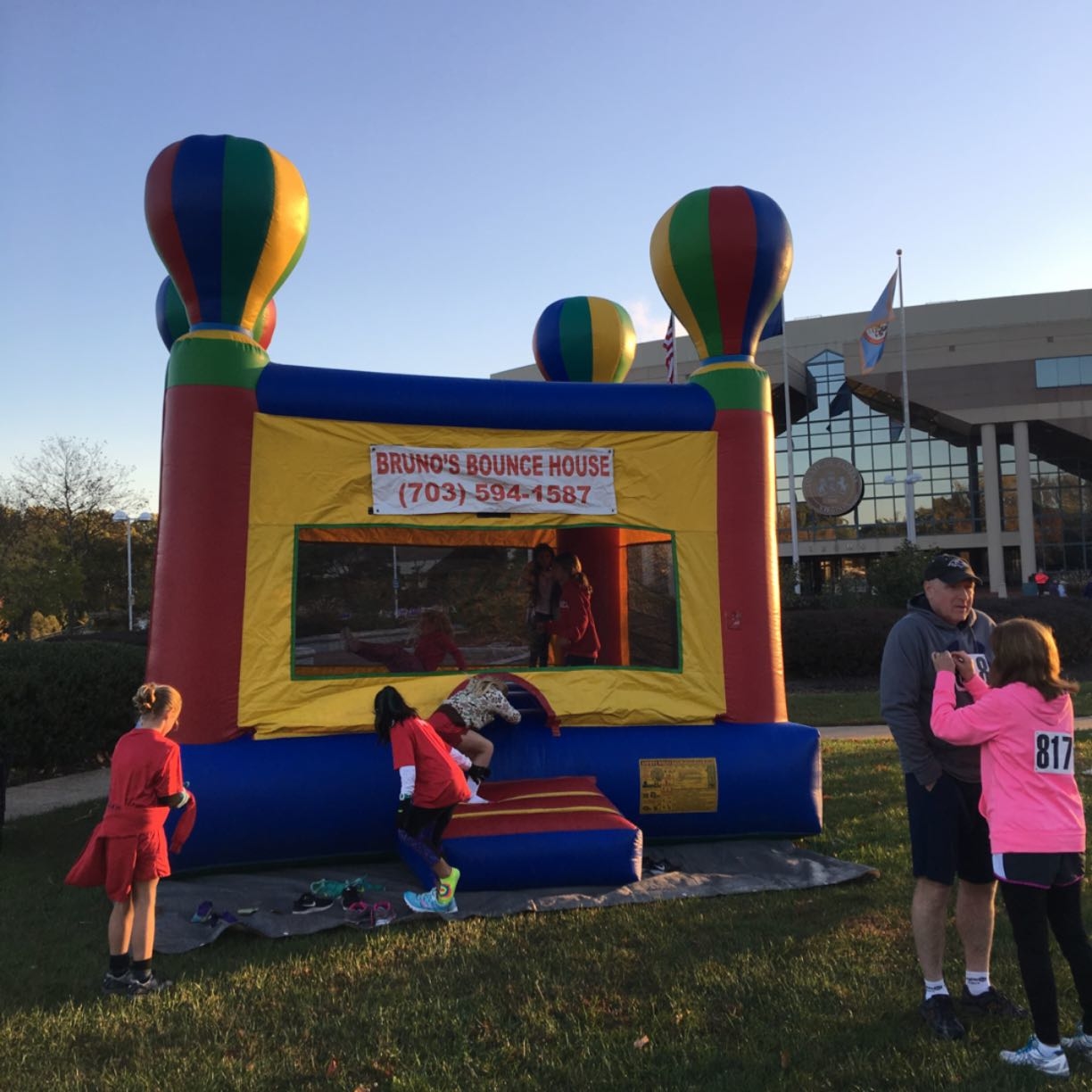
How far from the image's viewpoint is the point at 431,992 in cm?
405

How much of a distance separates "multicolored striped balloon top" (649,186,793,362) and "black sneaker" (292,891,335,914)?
14.4 feet

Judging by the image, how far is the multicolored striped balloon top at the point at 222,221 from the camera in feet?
19.2

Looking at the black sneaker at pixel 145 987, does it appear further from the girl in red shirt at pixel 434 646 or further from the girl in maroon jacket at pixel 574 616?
the girl in maroon jacket at pixel 574 616

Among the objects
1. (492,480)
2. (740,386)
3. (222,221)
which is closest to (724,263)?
(740,386)

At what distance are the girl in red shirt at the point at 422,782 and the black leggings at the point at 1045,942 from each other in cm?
277

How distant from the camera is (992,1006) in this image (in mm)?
3662

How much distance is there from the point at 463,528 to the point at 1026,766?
3996mm

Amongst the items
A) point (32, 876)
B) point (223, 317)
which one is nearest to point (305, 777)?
point (32, 876)

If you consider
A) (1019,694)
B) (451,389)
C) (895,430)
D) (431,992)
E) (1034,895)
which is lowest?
(431,992)

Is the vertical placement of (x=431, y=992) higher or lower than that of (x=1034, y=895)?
lower

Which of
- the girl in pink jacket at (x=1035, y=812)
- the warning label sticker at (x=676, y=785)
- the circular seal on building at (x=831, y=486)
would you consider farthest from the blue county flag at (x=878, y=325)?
the girl in pink jacket at (x=1035, y=812)

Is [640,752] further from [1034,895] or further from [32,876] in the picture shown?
[32,876]

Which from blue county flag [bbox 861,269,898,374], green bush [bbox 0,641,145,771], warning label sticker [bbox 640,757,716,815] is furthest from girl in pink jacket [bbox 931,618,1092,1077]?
blue county flag [bbox 861,269,898,374]

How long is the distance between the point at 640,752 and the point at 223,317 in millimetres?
3748
